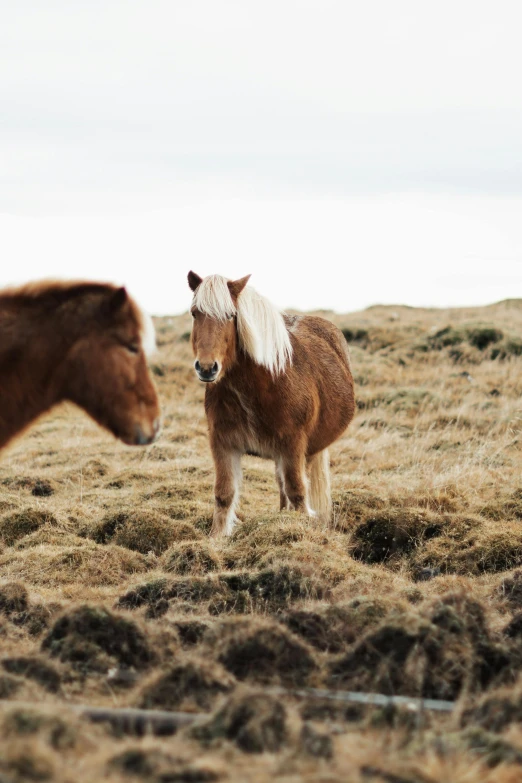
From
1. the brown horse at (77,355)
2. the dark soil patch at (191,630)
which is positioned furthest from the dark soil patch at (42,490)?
the brown horse at (77,355)

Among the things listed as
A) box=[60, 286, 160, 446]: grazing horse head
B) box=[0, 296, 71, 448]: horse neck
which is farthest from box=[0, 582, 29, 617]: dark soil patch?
box=[60, 286, 160, 446]: grazing horse head

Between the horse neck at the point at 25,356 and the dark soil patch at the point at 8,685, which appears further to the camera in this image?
the horse neck at the point at 25,356

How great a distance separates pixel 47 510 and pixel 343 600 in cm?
404

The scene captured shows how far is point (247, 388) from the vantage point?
8.38m

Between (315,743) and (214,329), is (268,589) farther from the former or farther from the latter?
(315,743)

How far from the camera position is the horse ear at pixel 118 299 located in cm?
516

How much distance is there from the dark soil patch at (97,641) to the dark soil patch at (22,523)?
3542 millimetres

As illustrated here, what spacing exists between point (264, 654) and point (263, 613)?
49.8 inches

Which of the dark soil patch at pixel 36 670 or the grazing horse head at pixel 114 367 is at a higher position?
the grazing horse head at pixel 114 367

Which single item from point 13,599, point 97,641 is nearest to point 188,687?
point 97,641

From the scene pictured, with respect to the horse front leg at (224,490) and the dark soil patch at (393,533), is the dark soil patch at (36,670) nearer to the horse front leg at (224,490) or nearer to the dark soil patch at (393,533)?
the horse front leg at (224,490)

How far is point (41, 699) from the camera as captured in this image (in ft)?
14.0

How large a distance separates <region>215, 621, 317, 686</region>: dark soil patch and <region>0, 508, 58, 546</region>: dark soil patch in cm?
429

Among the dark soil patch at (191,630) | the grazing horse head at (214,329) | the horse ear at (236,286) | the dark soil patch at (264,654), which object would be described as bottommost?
the dark soil patch at (191,630)
